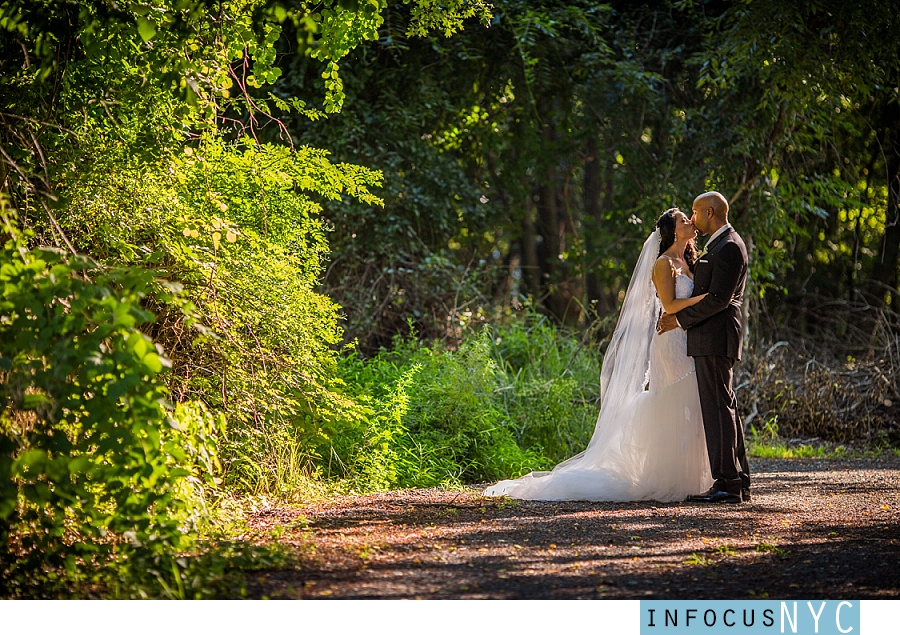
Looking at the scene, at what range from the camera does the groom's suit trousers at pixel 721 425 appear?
576 centimetres

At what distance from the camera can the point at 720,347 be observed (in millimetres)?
5848

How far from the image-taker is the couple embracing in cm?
583

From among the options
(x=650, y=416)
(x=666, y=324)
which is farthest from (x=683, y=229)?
(x=650, y=416)

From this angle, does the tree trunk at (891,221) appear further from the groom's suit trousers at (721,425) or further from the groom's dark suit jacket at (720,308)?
the groom's suit trousers at (721,425)

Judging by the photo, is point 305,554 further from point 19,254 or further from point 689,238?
point 689,238

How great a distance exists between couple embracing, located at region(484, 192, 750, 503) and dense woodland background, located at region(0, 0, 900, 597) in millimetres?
1118

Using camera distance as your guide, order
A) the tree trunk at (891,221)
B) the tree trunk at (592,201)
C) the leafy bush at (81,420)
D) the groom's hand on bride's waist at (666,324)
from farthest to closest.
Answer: the tree trunk at (592,201) → the tree trunk at (891,221) → the groom's hand on bride's waist at (666,324) → the leafy bush at (81,420)

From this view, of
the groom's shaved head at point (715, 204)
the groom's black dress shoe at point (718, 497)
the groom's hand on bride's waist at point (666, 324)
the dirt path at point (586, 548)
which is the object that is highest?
the groom's shaved head at point (715, 204)

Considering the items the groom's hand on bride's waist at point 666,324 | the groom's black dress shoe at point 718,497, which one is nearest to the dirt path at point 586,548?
the groom's black dress shoe at point 718,497

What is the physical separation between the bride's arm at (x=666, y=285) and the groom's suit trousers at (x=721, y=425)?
15.2 inches

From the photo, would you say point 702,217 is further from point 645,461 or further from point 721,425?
point 645,461

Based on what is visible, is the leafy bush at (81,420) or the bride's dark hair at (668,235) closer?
the leafy bush at (81,420)

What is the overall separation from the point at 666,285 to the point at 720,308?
44 cm

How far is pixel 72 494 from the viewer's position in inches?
134
